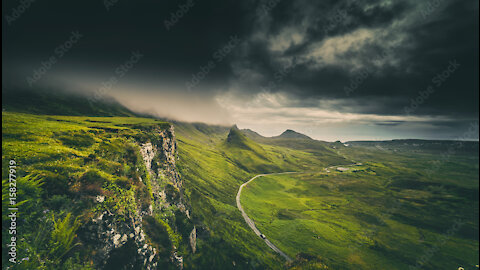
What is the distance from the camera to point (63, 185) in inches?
1066

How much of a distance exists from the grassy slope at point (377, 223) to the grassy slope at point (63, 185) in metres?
103

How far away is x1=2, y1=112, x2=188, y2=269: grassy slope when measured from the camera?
1837 cm

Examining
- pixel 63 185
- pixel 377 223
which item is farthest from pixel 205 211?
pixel 377 223

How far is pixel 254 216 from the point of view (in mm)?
135000

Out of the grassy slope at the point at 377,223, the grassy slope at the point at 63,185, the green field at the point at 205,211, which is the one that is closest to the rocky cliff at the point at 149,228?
the green field at the point at 205,211

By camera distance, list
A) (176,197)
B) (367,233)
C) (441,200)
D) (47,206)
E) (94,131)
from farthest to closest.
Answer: (441,200) → (367,233) → (176,197) → (94,131) → (47,206)

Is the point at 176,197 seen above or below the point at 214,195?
above

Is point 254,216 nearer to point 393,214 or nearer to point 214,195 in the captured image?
point 214,195

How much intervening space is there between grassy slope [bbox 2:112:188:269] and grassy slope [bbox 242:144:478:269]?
102740 millimetres

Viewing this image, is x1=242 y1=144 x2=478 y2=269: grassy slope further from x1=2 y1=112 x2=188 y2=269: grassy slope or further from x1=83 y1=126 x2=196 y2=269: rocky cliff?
x1=2 y1=112 x2=188 y2=269: grassy slope

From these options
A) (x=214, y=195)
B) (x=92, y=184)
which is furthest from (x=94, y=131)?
(x=214, y=195)

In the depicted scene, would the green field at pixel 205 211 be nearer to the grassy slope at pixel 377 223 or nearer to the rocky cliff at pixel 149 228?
the rocky cliff at pixel 149 228

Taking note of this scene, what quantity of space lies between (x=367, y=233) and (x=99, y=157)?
170321 mm

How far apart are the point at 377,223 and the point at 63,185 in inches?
7853
